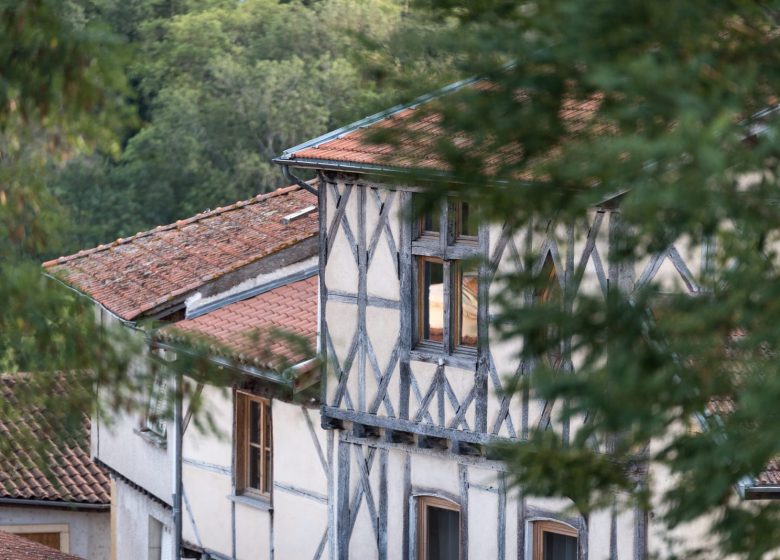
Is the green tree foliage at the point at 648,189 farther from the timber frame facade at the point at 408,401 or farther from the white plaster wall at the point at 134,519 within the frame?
the white plaster wall at the point at 134,519

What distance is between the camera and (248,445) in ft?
49.7

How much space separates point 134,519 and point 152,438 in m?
1.98

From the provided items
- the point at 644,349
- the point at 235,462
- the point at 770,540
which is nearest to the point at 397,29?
the point at 644,349

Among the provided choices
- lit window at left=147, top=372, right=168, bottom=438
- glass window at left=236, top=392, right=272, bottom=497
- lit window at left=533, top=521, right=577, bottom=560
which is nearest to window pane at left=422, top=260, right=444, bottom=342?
lit window at left=533, top=521, right=577, bottom=560

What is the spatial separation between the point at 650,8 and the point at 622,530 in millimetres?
7314

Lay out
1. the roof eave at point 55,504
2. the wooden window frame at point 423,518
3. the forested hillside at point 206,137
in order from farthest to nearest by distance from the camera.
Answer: the forested hillside at point 206,137, the roof eave at point 55,504, the wooden window frame at point 423,518

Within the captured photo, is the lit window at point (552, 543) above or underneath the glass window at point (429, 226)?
underneath

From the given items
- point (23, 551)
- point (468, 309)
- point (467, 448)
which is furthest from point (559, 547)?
point (23, 551)

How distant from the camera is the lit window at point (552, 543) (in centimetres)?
1188

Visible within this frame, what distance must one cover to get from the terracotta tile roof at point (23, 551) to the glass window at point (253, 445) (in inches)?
83.0

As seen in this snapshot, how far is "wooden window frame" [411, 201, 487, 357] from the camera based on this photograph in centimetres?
1231

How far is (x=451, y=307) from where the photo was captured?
41.1 feet

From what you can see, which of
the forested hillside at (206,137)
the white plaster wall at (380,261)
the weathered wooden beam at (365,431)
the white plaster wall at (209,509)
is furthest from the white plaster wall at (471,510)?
the forested hillside at (206,137)

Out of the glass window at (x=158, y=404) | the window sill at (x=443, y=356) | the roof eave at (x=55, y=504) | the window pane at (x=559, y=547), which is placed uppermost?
the glass window at (x=158, y=404)
